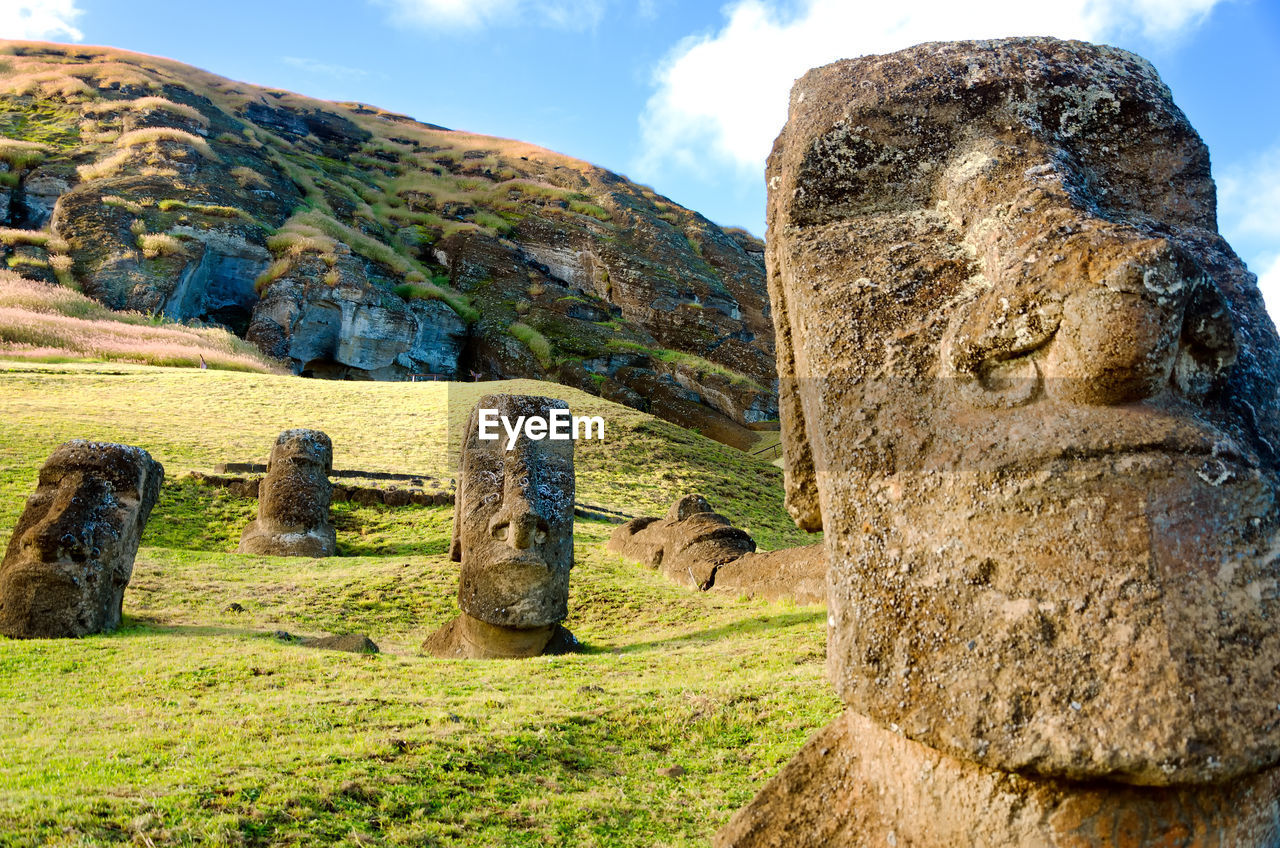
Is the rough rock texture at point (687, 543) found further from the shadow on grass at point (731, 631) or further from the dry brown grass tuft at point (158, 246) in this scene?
the dry brown grass tuft at point (158, 246)

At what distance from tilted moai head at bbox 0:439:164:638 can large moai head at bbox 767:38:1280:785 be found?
365 inches

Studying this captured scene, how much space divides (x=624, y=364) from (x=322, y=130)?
4624 cm

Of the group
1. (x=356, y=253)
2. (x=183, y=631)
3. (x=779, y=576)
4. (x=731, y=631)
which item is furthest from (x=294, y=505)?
(x=356, y=253)

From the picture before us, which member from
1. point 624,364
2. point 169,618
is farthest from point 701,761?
point 624,364

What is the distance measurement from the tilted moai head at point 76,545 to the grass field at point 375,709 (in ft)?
1.64

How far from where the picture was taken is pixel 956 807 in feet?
8.23

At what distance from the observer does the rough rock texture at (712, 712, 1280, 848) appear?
2324 millimetres

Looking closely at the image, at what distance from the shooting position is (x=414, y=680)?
819cm

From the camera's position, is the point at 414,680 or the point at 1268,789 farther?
the point at 414,680

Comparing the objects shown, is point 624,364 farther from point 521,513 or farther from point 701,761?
point 701,761

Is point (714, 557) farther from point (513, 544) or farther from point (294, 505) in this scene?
point (294, 505)

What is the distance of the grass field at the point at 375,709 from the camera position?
4648 mm

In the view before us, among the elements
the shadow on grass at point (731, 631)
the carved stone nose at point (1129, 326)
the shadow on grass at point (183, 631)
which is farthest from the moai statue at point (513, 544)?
the carved stone nose at point (1129, 326)

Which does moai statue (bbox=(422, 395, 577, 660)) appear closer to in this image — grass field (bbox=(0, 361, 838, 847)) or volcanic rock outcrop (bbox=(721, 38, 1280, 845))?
grass field (bbox=(0, 361, 838, 847))
